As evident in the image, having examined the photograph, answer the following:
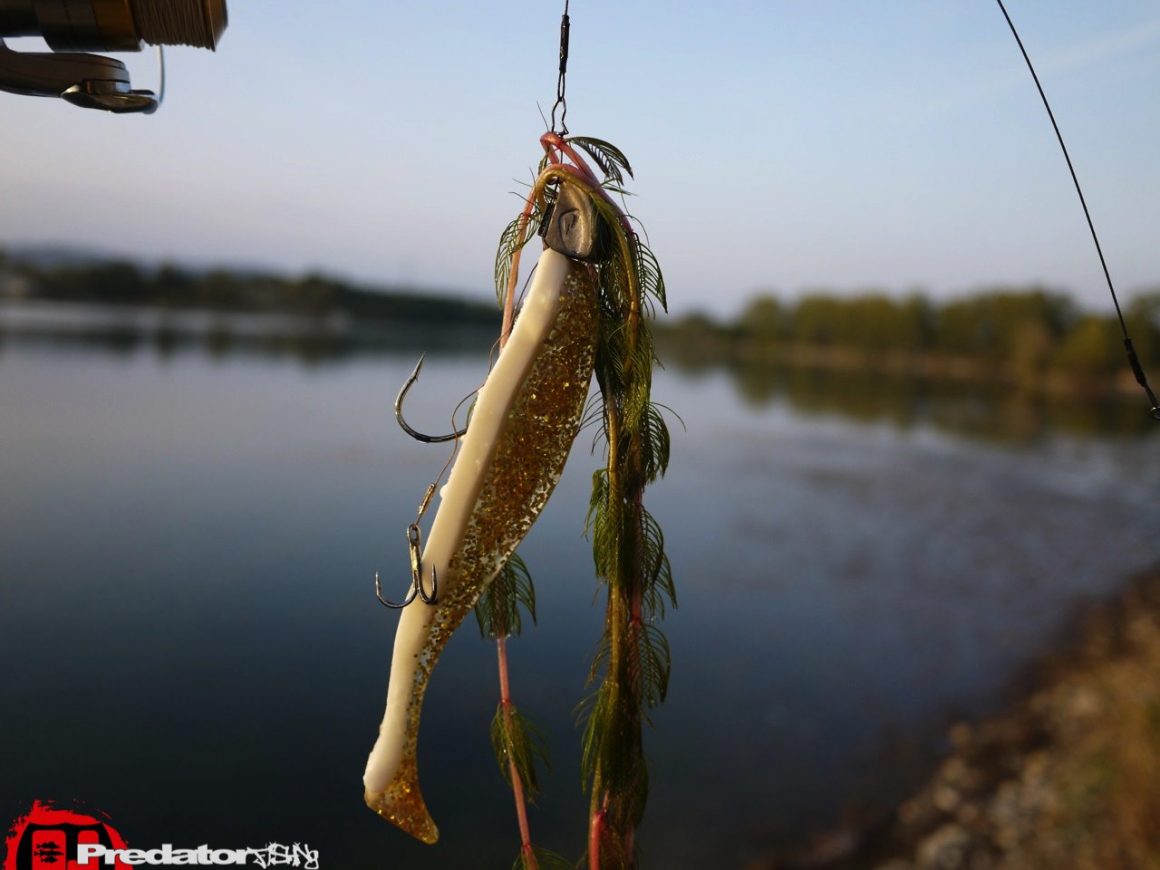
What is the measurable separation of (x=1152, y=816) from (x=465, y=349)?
28.9m

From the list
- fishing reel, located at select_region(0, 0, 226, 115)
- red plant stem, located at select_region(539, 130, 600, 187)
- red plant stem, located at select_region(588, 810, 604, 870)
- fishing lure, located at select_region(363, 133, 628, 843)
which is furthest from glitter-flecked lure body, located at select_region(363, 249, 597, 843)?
fishing reel, located at select_region(0, 0, 226, 115)

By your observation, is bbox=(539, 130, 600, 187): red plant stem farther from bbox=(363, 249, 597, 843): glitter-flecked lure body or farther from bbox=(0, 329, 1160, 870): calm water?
bbox=(0, 329, 1160, 870): calm water

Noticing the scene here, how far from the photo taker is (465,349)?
3188 cm

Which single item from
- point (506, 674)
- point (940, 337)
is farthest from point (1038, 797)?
point (940, 337)

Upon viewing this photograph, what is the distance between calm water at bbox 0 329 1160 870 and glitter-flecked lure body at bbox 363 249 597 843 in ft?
13.9

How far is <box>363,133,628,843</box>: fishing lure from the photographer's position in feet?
4.25

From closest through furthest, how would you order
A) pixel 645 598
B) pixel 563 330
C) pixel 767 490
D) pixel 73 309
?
pixel 563 330, pixel 645 598, pixel 767 490, pixel 73 309

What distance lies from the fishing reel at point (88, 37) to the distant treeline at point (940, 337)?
130 feet

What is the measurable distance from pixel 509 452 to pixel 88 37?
84 centimetres

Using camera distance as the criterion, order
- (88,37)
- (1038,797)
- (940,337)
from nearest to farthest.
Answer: (88,37), (1038,797), (940,337)

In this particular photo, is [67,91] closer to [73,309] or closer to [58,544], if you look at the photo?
[58,544]

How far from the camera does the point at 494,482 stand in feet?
4.28

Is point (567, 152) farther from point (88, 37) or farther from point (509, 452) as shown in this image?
point (88, 37)

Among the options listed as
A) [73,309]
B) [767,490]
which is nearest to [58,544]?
[767,490]
